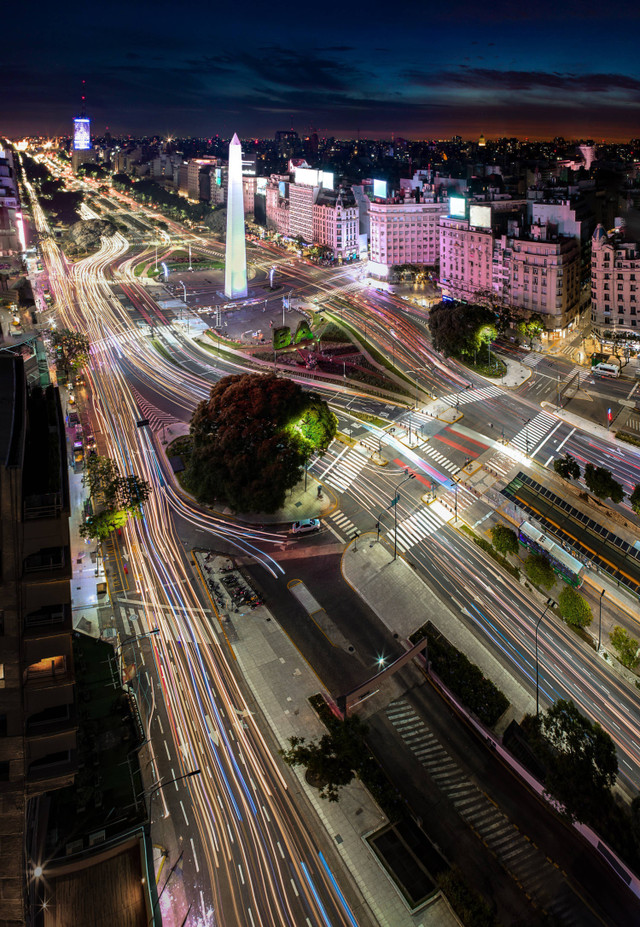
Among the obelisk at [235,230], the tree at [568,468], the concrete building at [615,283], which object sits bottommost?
the tree at [568,468]

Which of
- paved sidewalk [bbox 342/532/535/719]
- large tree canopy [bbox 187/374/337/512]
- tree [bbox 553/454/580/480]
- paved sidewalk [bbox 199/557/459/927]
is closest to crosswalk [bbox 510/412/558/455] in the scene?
tree [bbox 553/454/580/480]

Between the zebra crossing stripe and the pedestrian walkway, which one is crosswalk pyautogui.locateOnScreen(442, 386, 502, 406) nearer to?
the pedestrian walkway

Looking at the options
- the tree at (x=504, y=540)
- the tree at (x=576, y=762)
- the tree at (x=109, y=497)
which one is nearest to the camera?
the tree at (x=576, y=762)

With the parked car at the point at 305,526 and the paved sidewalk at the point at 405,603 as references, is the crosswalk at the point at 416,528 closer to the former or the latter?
the paved sidewalk at the point at 405,603

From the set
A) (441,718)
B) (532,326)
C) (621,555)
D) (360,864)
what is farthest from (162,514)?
(532,326)

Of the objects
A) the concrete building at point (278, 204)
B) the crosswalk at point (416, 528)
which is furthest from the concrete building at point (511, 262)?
the concrete building at point (278, 204)

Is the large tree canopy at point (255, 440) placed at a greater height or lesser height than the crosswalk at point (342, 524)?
greater

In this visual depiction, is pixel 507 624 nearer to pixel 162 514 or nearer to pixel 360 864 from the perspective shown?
pixel 360 864
